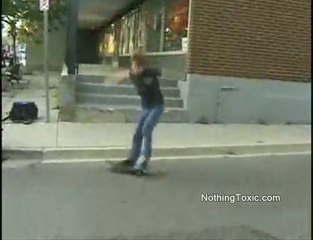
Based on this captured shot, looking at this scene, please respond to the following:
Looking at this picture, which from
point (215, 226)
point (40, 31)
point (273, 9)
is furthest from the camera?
point (40, 31)

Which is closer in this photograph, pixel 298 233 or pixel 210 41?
pixel 298 233

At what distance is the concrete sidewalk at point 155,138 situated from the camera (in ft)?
26.7

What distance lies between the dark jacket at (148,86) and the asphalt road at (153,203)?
102 centimetres

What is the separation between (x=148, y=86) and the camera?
6.92 m

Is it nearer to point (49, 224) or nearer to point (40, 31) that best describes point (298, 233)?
point (49, 224)

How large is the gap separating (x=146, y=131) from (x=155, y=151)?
1.36m

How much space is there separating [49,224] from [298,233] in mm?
2264

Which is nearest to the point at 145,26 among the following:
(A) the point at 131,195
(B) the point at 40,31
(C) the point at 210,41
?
(C) the point at 210,41

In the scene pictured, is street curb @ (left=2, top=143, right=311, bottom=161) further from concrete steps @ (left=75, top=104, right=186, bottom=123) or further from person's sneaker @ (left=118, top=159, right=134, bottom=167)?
concrete steps @ (left=75, top=104, right=186, bottom=123)

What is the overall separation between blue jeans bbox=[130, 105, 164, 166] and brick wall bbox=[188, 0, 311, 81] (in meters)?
4.42

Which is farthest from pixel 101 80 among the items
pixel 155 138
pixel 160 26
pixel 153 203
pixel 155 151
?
pixel 153 203

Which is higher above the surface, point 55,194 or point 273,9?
point 273,9

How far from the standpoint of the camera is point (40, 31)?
23.0 m

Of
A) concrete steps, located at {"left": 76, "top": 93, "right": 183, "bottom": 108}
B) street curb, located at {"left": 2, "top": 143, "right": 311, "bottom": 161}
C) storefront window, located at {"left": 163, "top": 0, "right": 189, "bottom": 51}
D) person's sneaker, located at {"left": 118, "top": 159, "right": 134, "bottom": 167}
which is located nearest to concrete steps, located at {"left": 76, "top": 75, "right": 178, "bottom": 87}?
concrete steps, located at {"left": 76, "top": 93, "right": 183, "bottom": 108}
